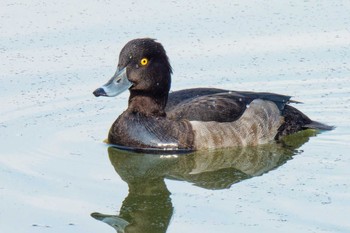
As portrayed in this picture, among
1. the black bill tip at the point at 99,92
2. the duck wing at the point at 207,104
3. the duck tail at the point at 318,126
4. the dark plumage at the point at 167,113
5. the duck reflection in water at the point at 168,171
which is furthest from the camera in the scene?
the duck tail at the point at 318,126

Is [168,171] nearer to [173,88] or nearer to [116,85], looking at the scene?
[116,85]

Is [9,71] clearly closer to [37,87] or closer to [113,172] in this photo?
[37,87]

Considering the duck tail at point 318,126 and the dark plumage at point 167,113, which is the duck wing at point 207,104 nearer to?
the dark plumage at point 167,113

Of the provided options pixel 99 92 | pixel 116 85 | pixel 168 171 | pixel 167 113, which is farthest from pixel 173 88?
pixel 168 171

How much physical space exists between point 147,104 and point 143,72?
308mm

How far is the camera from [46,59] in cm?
1125

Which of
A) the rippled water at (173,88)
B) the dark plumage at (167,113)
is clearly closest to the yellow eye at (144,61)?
the dark plumage at (167,113)

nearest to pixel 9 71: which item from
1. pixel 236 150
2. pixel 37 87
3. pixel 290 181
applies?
pixel 37 87

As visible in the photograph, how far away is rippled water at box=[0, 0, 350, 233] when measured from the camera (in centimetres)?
775

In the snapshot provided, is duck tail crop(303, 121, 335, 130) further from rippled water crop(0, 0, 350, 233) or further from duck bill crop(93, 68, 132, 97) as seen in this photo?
duck bill crop(93, 68, 132, 97)

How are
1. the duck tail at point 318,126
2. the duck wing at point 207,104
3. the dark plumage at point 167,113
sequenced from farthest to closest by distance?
1. the duck tail at point 318,126
2. the duck wing at point 207,104
3. the dark plumage at point 167,113

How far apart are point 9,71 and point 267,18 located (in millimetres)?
3222

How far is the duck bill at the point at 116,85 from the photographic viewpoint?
9469 mm

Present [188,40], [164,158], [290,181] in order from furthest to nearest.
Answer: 1. [188,40]
2. [164,158]
3. [290,181]
